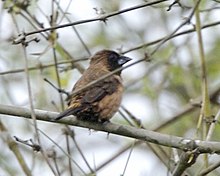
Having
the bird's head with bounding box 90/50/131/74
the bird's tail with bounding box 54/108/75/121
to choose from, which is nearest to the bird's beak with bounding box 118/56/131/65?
the bird's head with bounding box 90/50/131/74

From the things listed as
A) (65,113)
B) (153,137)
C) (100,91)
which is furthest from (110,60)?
(153,137)

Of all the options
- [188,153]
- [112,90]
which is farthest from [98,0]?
[188,153]

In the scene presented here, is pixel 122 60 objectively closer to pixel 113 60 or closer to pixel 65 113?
pixel 113 60

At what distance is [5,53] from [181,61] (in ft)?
5.89

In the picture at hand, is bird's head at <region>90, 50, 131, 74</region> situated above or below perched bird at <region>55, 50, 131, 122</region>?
above

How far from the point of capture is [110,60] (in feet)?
17.3

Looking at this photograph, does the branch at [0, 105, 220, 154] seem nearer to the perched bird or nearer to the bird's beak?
the perched bird

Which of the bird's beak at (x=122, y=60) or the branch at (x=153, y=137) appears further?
the bird's beak at (x=122, y=60)

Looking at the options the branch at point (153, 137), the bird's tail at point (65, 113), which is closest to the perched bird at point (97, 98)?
the bird's tail at point (65, 113)

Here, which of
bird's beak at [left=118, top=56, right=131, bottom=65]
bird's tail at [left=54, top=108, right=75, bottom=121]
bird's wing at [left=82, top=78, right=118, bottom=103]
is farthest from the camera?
bird's beak at [left=118, top=56, right=131, bottom=65]

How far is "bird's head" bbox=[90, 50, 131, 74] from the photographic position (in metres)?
5.23

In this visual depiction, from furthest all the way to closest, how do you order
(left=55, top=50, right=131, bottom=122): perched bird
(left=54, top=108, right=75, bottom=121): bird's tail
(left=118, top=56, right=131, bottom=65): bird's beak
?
(left=118, top=56, right=131, bottom=65): bird's beak → (left=55, top=50, right=131, bottom=122): perched bird → (left=54, top=108, right=75, bottom=121): bird's tail

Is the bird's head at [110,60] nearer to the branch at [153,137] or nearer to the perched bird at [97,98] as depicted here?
the perched bird at [97,98]

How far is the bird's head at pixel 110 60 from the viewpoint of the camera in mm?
5230
